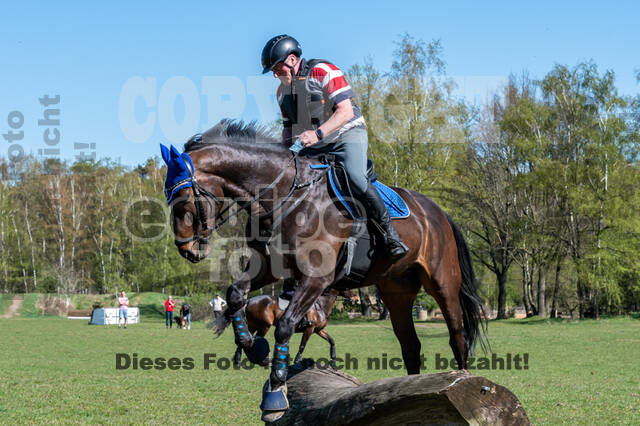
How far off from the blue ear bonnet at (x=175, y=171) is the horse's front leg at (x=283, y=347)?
1288 mm

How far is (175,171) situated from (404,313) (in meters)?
3.15

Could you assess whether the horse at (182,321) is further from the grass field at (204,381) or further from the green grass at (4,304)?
the green grass at (4,304)

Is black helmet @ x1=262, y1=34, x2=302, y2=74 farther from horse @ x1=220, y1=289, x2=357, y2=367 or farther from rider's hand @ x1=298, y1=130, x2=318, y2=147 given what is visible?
horse @ x1=220, y1=289, x2=357, y2=367

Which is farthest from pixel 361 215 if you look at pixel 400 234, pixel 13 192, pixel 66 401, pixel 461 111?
pixel 13 192

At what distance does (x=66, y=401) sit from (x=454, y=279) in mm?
6942

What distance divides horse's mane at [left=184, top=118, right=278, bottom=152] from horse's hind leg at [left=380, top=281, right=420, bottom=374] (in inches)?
86.2

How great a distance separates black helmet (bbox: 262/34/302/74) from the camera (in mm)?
5379

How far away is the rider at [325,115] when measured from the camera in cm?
543

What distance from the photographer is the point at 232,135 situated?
561 centimetres

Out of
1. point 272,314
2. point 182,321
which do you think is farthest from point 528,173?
point 272,314

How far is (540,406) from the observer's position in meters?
9.47

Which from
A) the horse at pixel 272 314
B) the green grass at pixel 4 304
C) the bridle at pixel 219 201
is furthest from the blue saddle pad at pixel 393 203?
the green grass at pixel 4 304

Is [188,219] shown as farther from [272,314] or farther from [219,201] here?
[272,314]

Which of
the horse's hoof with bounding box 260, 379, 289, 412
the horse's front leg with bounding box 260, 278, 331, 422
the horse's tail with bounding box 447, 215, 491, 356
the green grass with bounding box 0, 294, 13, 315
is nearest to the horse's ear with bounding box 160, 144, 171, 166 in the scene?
the horse's front leg with bounding box 260, 278, 331, 422
